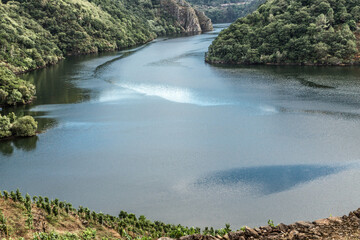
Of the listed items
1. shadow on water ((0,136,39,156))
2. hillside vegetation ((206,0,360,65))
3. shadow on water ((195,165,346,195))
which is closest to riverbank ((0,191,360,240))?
shadow on water ((195,165,346,195))

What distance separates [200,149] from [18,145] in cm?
2486

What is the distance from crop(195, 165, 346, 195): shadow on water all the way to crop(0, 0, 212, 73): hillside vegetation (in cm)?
7483

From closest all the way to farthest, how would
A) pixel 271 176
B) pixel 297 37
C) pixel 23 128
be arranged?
pixel 271 176 → pixel 23 128 → pixel 297 37

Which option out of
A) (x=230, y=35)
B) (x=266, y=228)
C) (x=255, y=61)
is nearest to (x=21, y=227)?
(x=266, y=228)

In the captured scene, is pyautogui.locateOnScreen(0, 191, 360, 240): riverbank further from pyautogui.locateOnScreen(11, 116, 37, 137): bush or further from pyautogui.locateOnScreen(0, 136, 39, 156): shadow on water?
pyautogui.locateOnScreen(11, 116, 37, 137): bush

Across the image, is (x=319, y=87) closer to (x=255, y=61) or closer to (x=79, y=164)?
(x=255, y=61)

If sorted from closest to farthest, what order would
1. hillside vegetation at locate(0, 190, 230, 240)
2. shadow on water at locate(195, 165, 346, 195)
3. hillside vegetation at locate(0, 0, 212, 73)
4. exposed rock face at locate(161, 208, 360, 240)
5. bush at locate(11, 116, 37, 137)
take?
exposed rock face at locate(161, 208, 360, 240) < hillside vegetation at locate(0, 190, 230, 240) < shadow on water at locate(195, 165, 346, 195) < bush at locate(11, 116, 37, 137) < hillside vegetation at locate(0, 0, 212, 73)

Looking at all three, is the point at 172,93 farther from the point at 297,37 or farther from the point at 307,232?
the point at 307,232

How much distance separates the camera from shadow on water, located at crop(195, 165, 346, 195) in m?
39.8

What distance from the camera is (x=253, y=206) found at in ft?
119

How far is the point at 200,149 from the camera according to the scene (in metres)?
49.8

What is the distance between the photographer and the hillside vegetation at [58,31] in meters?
109

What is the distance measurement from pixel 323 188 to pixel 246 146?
13.2 m

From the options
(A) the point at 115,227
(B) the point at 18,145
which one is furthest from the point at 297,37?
(A) the point at 115,227
